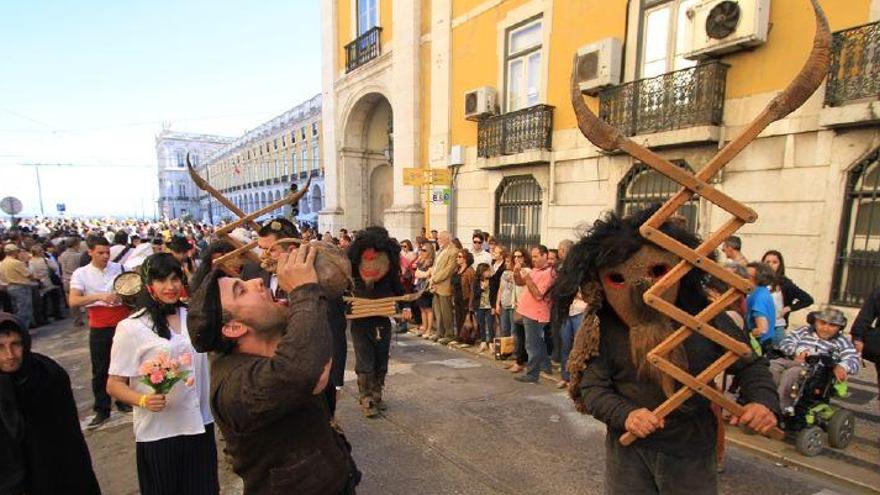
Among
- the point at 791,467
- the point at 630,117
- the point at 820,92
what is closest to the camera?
the point at 791,467

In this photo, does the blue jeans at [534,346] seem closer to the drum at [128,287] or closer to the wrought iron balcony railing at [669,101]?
the drum at [128,287]

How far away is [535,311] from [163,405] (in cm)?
426

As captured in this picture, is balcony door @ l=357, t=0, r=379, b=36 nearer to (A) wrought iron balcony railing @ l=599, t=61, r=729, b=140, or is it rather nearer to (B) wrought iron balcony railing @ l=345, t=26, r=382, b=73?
(B) wrought iron balcony railing @ l=345, t=26, r=382, b=73

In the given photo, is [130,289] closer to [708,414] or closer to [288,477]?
[288,477]

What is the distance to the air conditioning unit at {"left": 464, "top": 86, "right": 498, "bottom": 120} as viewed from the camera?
11445 mm

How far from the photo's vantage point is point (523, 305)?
228 inches

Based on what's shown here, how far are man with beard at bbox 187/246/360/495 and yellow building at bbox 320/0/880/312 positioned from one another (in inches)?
223

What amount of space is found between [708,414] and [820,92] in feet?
21.6

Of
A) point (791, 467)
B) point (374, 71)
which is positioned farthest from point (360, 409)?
point (374, 71)

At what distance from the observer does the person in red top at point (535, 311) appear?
18.3ft

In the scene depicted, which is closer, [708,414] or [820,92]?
[708,414]

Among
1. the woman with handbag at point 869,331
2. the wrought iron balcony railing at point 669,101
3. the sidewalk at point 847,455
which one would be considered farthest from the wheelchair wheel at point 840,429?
the wrought iron balcony railing at point 669,101

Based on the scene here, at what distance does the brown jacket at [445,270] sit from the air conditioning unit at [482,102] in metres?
5.29

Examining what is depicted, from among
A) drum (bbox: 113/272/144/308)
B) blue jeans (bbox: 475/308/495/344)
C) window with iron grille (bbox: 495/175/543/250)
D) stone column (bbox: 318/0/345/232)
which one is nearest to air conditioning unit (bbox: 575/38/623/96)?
window with iron grille (bbox: 495/175/543/250)
